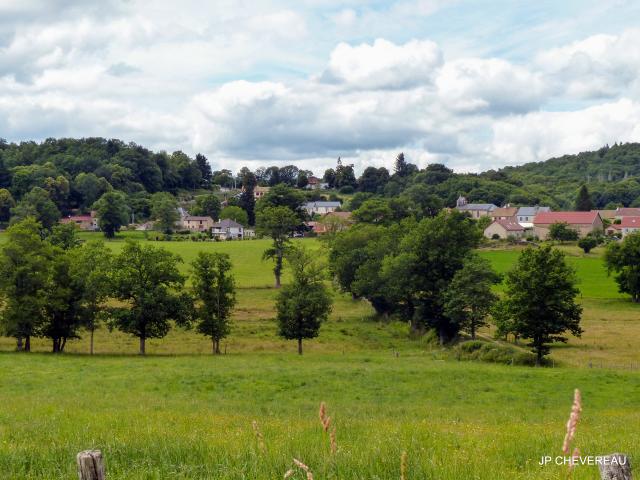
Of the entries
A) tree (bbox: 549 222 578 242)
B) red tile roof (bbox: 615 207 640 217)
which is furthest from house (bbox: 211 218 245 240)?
red tile roof (bbox: 615 207 640 217)

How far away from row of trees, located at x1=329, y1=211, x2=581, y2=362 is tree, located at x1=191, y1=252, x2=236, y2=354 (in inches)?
671

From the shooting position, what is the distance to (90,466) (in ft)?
14.3

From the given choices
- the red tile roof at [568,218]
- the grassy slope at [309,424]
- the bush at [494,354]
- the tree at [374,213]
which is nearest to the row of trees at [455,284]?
the bush at [494,354]

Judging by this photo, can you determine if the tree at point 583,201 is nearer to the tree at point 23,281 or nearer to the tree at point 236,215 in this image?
the tree at point 236,215

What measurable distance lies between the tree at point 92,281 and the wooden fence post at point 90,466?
4219 centimetres

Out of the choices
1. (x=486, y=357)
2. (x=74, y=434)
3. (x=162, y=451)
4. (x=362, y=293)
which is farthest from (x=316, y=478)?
(x=362, y=293)

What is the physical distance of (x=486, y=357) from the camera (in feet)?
132

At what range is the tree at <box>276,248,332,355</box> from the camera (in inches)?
1842

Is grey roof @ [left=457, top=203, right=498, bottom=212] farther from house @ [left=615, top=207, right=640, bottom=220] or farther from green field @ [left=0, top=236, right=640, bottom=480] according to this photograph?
green field @ [left=0, top=236, right=640, bottom=480]

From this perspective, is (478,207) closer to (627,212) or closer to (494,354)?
(627,212)

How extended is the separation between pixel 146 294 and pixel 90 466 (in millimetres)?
41631

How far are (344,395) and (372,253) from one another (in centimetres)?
4207

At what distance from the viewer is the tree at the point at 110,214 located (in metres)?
125

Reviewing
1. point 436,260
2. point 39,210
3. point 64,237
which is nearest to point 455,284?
point 436,260
